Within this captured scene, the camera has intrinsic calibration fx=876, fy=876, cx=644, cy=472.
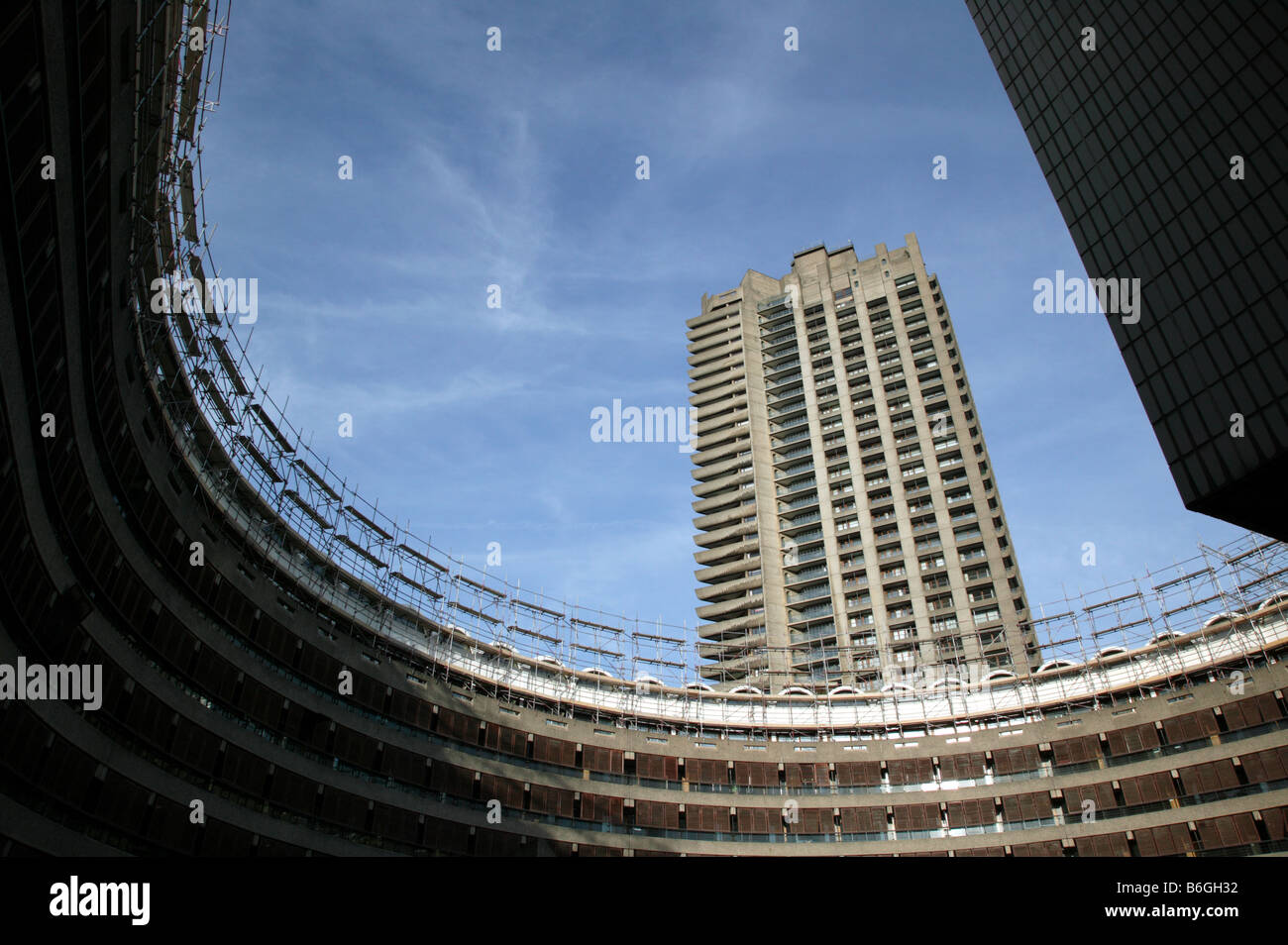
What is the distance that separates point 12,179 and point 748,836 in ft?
178

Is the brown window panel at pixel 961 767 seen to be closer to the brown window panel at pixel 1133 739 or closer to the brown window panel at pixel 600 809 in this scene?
the brown window panel at pixel 1133 739

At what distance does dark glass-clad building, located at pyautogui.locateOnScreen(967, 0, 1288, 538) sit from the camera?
94.9 feet

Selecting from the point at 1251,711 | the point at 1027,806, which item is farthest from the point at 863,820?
the point at 1251,711

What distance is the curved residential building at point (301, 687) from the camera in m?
24.7

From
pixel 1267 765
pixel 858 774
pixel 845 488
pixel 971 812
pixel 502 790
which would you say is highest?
pixel 845 488

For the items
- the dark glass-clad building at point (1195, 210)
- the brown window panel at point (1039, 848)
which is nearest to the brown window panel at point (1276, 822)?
the brown window panel at point (1039, 848)

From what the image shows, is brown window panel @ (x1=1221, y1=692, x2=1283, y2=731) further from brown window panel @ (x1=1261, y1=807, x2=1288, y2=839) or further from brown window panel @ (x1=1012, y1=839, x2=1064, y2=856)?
brown window panel @ (x1=1012, y1=839, x2=1064, y2=856)

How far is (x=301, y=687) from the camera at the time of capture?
150ft

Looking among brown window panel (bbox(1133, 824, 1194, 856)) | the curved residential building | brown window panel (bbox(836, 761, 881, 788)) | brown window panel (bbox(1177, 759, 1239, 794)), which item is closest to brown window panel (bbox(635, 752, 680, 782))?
the curved residential building

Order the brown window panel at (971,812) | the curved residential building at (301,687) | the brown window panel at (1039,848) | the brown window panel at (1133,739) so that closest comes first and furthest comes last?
1. the curved residential building at (301,687)
2. the brown window panel at (1039,848)
3. the brown window panel at (1133,739)
4. the brown window panel at (971,812)

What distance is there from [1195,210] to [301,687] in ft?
149

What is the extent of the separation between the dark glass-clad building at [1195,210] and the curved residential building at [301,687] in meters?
31.9

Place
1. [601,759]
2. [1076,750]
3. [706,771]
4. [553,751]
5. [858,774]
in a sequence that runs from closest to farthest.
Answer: [553,751]
[1076,750]
[601,759]
[706,771]
[858,774]

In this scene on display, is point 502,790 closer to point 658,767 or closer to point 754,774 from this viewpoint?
point 658,767
